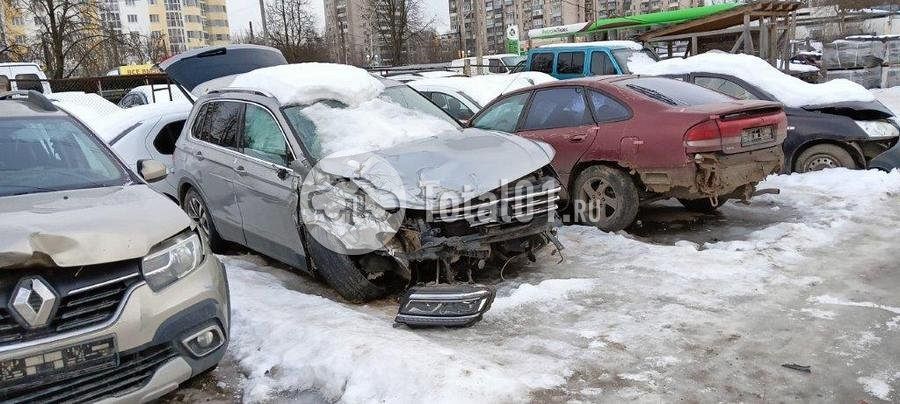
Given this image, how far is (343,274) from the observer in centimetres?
478

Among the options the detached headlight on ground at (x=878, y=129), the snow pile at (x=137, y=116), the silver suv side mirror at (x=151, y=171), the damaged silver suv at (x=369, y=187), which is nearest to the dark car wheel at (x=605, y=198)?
the damaged silver suv at (x=369, y=187)

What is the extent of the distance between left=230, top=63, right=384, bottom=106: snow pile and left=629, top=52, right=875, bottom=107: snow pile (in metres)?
5.28

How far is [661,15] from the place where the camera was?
71.0ft

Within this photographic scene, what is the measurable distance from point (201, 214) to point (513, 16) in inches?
3274

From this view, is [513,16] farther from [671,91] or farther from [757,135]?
[757,135]

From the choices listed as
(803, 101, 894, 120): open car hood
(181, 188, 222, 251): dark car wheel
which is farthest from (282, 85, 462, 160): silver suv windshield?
(803, 101, 894, 120): open car hood

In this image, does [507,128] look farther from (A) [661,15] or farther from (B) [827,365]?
(A) [661,15]

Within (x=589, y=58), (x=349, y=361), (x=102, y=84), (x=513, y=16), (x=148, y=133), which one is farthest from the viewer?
(x=513, y=16)

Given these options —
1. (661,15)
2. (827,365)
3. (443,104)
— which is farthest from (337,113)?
(661,15)

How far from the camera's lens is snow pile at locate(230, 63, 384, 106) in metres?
5.51

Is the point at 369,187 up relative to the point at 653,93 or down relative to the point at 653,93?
down

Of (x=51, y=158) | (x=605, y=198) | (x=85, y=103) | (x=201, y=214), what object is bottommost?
(x=605, y=198)

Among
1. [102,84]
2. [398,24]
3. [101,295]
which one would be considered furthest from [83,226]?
[398,24]

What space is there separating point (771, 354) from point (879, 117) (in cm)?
590
